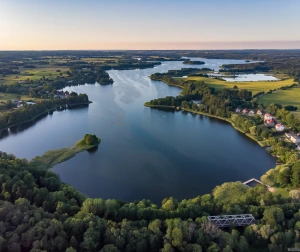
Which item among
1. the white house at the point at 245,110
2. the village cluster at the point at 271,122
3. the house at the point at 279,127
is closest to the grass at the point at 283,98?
the white house at the point at 245,110

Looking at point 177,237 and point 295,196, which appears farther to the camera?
point 295,196

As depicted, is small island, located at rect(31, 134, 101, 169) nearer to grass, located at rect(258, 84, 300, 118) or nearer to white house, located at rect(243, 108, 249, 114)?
white house, located at rect(243, 108, 249, 114)

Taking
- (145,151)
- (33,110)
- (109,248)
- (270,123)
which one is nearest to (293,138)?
(270,123)

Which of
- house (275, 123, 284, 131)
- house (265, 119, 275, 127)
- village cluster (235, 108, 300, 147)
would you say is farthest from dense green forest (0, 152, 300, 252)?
house (265, 119, 275, 127)

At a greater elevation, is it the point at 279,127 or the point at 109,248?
the point at 109,248

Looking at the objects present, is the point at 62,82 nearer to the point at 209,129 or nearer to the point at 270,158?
the point at 209,129

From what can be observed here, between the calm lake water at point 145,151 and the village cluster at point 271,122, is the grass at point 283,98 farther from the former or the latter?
the calm lake water at point 145,151

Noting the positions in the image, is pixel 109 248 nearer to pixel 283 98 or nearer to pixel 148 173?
pixel 148 173
